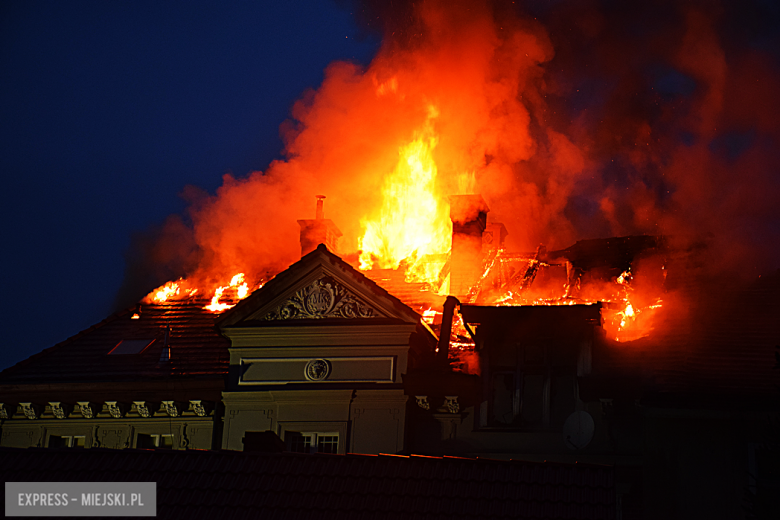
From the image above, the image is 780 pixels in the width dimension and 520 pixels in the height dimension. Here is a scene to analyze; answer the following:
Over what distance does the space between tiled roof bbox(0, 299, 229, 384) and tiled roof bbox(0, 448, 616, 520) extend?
4.94 metres

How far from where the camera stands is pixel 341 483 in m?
12.6

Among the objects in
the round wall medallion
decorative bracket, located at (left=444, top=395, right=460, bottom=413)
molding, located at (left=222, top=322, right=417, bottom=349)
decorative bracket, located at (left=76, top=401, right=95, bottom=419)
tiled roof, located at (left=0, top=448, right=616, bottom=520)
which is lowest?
tiled roof, located at (left=0, top=448, right=616, bottom=520)

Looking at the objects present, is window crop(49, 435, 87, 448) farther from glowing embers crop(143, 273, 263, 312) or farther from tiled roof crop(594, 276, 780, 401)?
tiled roof crop(594, 276, 780, 401)

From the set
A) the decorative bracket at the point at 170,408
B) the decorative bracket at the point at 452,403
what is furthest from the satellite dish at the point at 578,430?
the decorative bracket at the point at 170,408

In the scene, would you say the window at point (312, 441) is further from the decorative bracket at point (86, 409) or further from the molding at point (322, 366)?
the decorative bracket at point (86, 409)

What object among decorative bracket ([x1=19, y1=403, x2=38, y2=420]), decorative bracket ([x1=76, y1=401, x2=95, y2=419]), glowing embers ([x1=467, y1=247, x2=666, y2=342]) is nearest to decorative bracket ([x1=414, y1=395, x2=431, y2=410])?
glowing embers ([x1=467, y1=247, x2=666, y2=342])

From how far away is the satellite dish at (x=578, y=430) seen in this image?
16000 millimetres

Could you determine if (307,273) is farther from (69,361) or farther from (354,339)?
(69,361)

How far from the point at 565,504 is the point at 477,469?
4.36 ft

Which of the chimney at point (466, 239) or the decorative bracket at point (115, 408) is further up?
the chimney at point (466, 239)

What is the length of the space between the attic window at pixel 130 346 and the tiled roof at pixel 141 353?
0.12m

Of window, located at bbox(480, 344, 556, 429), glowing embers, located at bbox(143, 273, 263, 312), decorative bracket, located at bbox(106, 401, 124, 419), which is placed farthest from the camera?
glowing embers, located at bbox(143, 273, 263, 312)

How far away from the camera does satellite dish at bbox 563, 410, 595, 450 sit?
1600 centimetres

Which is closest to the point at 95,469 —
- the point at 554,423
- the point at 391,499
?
the point at 391,499
